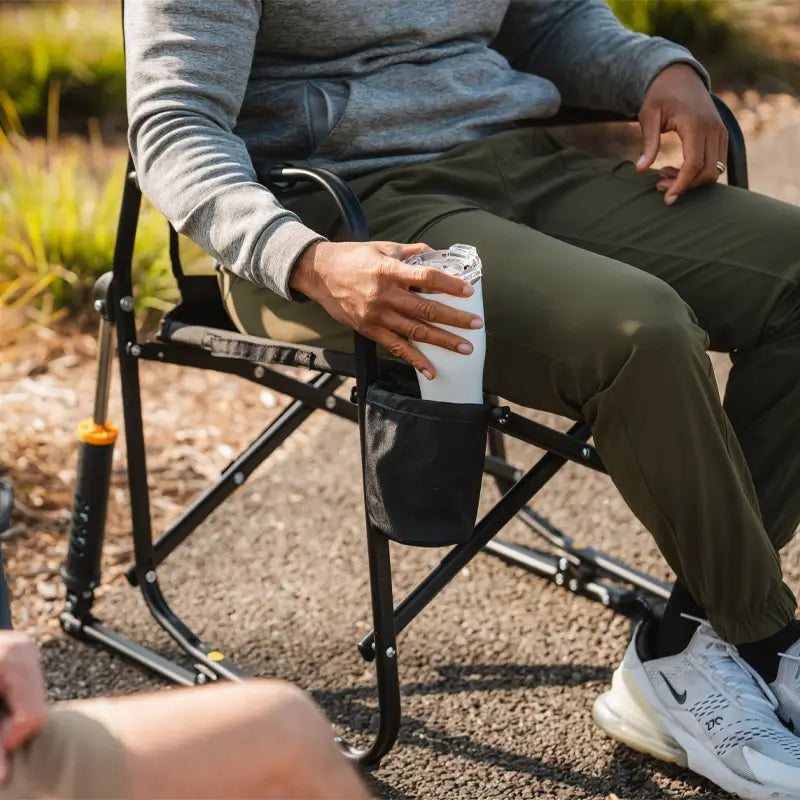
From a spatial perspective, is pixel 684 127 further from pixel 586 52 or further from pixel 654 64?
pixel 586 52

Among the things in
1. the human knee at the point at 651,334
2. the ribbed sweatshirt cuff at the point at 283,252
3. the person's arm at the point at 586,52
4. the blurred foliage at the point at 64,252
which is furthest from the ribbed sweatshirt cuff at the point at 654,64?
the blurred foliage at the point at 64,252

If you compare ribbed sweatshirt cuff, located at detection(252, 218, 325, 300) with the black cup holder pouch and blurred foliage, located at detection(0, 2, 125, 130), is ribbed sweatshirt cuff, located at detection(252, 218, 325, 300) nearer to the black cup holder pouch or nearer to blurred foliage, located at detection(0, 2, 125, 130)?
the black cup holder pouch

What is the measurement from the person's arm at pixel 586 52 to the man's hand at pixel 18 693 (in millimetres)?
1554

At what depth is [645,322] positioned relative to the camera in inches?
61.9

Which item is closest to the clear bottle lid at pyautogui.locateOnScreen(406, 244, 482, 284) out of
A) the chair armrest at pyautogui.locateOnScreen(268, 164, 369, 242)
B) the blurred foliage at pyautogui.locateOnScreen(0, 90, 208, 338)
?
the chair armrest at pyautogui.locateOnScreen(268, 164, 369, 242)

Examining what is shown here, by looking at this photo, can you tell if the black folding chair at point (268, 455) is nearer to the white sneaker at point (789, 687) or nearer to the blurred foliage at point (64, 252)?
the white sneaker at point (789, 687)

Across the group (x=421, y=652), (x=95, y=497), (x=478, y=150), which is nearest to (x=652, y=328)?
(x=478, y=150)

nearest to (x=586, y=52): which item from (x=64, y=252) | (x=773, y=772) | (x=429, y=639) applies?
(x=429, y=639)

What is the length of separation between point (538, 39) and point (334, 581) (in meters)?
1.21

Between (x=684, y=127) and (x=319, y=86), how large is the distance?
0.65 metres

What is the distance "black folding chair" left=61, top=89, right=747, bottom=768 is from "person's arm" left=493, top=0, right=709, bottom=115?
0.07 meters

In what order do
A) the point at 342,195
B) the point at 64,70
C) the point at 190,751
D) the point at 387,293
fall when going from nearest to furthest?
the point at 190,751 < the point at 387,293 < the point at 342,195 < the point at 64,70

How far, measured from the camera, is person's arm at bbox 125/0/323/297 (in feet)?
5.56

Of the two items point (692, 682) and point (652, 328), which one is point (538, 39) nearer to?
point (652, 328)
